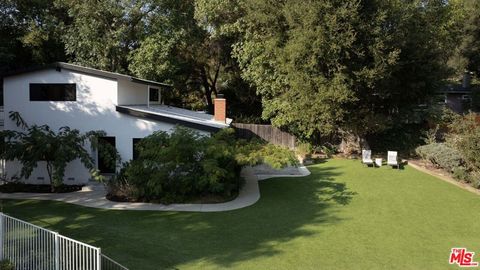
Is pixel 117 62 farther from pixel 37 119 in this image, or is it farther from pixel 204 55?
pixel 37 119

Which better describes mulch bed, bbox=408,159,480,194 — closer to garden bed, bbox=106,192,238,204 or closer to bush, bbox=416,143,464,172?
bush, bbox=416,143,464,172

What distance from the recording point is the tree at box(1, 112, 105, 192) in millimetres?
15742

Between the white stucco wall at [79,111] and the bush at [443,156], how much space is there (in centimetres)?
1317

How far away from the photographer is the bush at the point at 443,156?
18884mm

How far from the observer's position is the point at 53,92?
1783cm

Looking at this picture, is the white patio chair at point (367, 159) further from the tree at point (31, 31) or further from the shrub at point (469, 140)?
the tree at point (31, 31)

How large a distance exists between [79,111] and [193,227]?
9080 mm

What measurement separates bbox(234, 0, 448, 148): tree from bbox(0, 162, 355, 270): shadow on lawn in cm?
858

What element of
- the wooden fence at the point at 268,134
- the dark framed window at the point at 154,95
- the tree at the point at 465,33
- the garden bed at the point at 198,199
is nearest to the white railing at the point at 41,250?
the garden bed at the point at 198,199

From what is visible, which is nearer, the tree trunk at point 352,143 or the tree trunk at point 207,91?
the tree trunk at point 352,143

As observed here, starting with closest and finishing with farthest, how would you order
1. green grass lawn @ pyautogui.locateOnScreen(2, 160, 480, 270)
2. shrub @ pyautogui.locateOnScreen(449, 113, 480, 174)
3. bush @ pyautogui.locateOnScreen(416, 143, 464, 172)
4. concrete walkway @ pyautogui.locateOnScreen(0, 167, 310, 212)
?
green grass lawn @ pyautogui.locateOnScreen(2, 160, 480, 270) < concrete walkway @ pyautogui.locateOnScreen(0, 167, 310, 212) < shrub @ pyautogui.locateOnScreen(449, 113, 480, 174) < bush @ pyautogui.locateOnScreen(416, 143, 464, 172)

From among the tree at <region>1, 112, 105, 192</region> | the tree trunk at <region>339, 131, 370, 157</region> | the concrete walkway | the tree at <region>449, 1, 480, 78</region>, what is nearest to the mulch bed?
the tree trunk at <region>339, 131, 370, 157</region>

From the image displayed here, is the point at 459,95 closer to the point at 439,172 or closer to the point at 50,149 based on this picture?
the point at 439,172

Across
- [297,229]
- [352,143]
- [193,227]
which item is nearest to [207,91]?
[352,143]
